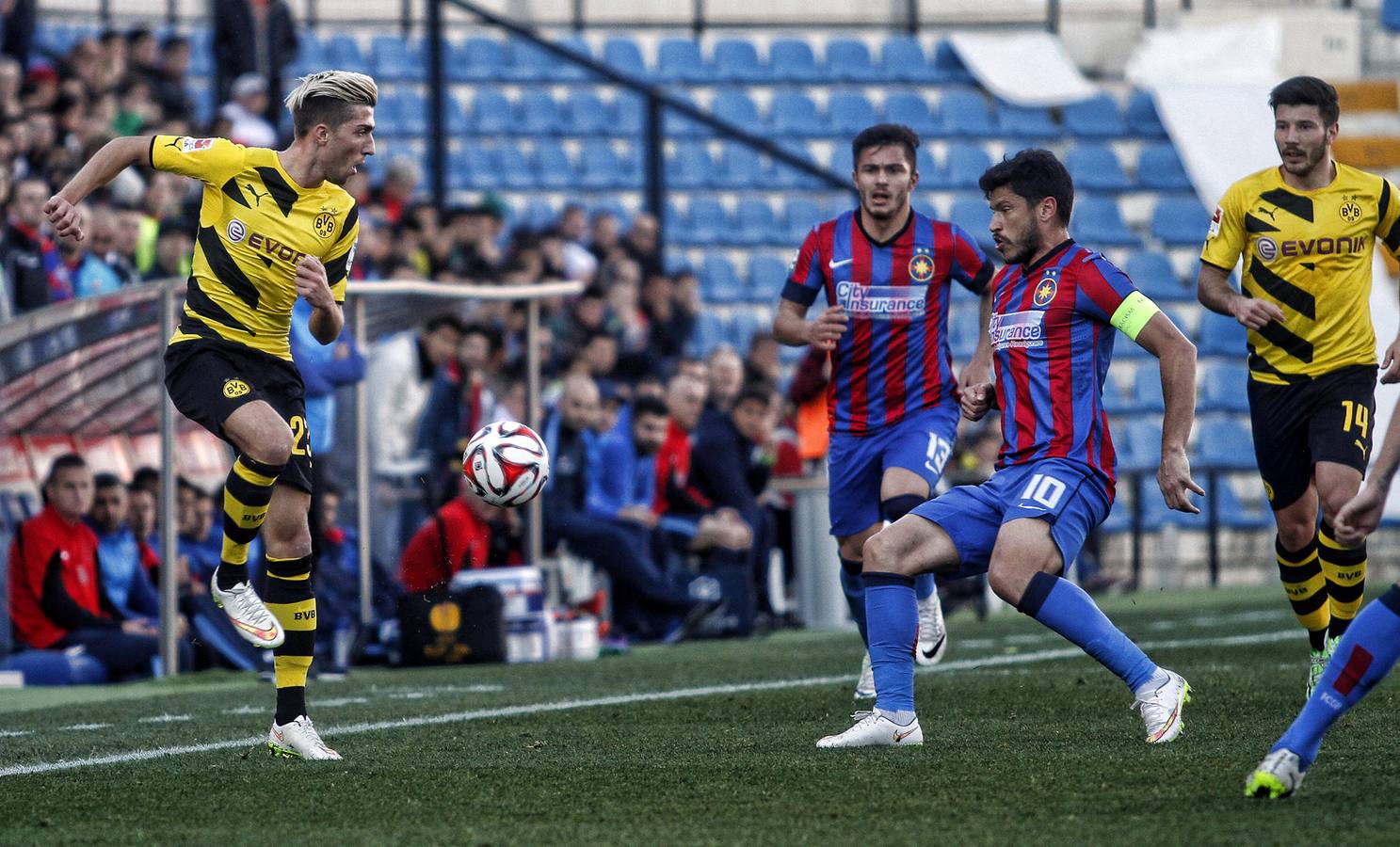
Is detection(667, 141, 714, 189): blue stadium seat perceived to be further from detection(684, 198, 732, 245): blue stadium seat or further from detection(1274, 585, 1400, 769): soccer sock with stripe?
detection(1274, 585, 1400, 769): soccer sock with stripe

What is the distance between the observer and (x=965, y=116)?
2139 centimetres

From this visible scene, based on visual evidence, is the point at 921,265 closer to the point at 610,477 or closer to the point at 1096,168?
the point at 610,477

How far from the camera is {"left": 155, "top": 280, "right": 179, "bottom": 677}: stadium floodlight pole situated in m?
10.9

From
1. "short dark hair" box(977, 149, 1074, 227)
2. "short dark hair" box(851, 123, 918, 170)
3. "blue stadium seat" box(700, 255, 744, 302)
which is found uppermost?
"blue stadium seat" box(700, 255, 744, 302)

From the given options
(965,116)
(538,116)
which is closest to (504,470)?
(538,116)

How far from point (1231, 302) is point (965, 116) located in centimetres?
1383

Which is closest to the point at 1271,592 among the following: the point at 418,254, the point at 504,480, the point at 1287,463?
the point at 418,254

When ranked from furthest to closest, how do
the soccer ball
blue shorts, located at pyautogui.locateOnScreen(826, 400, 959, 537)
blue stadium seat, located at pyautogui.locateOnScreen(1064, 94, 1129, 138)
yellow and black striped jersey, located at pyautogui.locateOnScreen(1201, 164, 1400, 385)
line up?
blue stadium seat, located at pyautogui.locateOnScreen(1064, 94, 1129, 138) < blue shorts, located at pyautogui.locateOnScreen(826, 400, 959, 537) < yellow and black striped jersey, located at pyautogui.locateOnScreen(1201, 164, 1400, 385) < the soccer ball

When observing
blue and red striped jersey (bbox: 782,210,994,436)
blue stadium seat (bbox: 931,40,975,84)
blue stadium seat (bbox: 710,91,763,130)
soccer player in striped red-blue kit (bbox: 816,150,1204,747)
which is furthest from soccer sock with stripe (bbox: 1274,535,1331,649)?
blue stadium seat (bbox: 931,40,975,84)

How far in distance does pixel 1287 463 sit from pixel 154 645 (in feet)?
20.3

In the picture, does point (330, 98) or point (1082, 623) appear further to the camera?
point (330, 98)

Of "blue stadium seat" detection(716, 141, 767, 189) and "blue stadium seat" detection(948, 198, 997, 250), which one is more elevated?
"blue stadium seat" detection(716, 141, 767, 189)

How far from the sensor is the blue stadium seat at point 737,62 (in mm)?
21703

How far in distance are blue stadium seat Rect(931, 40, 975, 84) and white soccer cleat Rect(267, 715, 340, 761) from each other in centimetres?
1648
